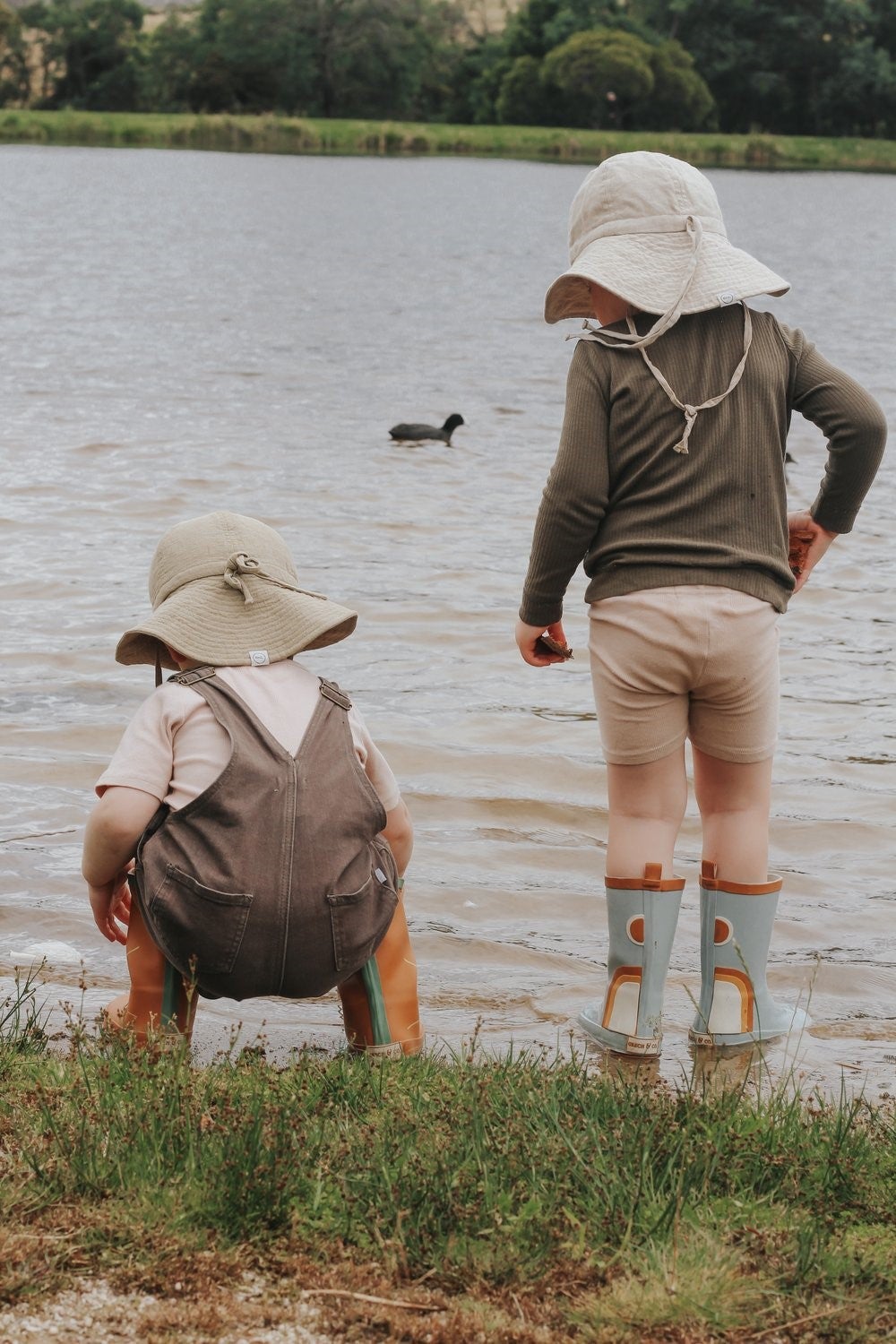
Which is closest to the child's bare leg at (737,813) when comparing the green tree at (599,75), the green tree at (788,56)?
the green tree at (599,75)

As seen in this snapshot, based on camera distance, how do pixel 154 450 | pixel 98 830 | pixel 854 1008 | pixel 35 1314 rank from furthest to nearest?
pixel 154 450, pixel 854 1008, pixel 98 830, pixel 35 1314

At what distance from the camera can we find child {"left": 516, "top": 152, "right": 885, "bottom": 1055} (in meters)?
3.36

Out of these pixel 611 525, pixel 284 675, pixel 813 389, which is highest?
pixel 813 389

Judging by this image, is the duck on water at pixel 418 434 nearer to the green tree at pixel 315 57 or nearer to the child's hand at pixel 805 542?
the child's hand at pixel 805 542

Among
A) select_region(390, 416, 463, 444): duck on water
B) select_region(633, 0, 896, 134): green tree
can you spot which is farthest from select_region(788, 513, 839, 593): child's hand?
select_region(633, 0, 896, 134): green tree

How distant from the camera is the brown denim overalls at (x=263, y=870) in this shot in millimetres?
3025

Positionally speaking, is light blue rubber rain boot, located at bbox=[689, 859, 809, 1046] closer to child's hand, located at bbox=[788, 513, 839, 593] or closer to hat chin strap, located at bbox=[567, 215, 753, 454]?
child's hand, located at bbox=[788, 513, 839, 593]

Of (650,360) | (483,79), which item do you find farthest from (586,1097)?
(483,79)

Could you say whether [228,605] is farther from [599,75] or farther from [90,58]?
[90,58]

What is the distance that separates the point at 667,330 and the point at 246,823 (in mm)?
1362

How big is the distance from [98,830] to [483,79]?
113 metres

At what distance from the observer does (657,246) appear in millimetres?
3426

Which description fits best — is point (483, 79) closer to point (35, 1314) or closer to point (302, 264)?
point (302, 264)

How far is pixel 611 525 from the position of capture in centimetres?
345
